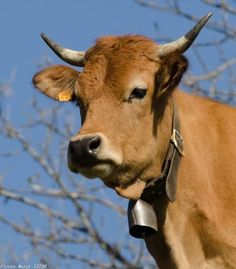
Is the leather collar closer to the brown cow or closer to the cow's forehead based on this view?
the brown cow

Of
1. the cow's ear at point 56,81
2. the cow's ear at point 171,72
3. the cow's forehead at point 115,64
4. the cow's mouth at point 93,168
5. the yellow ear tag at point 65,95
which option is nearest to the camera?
the cow's mouth at point 93,168

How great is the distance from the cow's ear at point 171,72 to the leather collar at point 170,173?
0.85 feet

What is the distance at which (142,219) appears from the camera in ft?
34.7

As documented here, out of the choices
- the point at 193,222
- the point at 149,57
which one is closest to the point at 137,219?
the point at 193,222

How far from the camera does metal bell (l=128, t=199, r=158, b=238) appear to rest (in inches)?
417

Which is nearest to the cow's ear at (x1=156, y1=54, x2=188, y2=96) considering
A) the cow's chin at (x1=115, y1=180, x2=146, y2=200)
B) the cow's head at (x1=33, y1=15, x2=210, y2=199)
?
the cow's head at (x1=33, y1=15, x2=210, y2=199)

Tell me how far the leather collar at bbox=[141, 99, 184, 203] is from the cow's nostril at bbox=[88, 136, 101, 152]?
68 cm

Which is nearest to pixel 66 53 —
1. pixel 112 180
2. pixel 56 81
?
pixel 56 81

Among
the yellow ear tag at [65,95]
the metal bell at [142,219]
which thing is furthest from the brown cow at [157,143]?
the metal bell at [142,219]

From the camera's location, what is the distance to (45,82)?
37.5 ft

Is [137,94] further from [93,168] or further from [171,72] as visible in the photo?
[93,168]

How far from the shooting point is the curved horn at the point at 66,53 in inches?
435

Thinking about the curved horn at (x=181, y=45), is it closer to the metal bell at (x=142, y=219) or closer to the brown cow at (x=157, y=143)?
the brown cow at (x=157, y=143)

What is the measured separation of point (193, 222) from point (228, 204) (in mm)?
300
